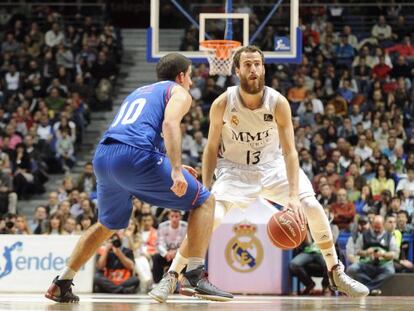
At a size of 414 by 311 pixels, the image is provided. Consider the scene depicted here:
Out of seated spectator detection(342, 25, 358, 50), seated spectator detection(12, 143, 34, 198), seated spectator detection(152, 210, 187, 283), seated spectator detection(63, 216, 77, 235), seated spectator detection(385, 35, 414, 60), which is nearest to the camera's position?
seated spectator detection(152, 210, 187, 283)

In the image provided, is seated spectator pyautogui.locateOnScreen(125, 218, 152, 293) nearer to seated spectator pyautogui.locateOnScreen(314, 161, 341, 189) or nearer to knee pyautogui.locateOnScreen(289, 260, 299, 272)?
knee pyautogui.locateOnScreen(289, 260, 299, 272)

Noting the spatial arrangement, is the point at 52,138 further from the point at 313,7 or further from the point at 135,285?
the point at 313,7

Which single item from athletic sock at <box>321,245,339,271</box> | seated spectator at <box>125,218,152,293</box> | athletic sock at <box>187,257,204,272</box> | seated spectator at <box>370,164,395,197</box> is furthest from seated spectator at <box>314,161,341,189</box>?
athletic sock at <box>187,257,204,272</box>

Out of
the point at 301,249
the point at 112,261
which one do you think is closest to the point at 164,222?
the point at 112,261

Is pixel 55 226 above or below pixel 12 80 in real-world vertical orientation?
below

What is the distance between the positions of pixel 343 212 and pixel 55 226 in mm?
4008

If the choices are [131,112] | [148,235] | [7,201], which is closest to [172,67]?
[131,112]

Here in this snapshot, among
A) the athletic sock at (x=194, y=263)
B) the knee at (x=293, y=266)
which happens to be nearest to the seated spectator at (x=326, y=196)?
the knee at (x=293, y=266)

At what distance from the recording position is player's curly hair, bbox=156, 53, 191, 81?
250 inches

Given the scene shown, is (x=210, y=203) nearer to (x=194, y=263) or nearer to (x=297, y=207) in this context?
(x=194, y=263)

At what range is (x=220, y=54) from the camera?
10.5 m

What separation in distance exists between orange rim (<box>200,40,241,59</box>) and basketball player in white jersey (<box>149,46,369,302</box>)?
3378 mm

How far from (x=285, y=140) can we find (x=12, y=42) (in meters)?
12.9

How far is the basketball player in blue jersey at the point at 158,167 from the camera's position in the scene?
584 cm
